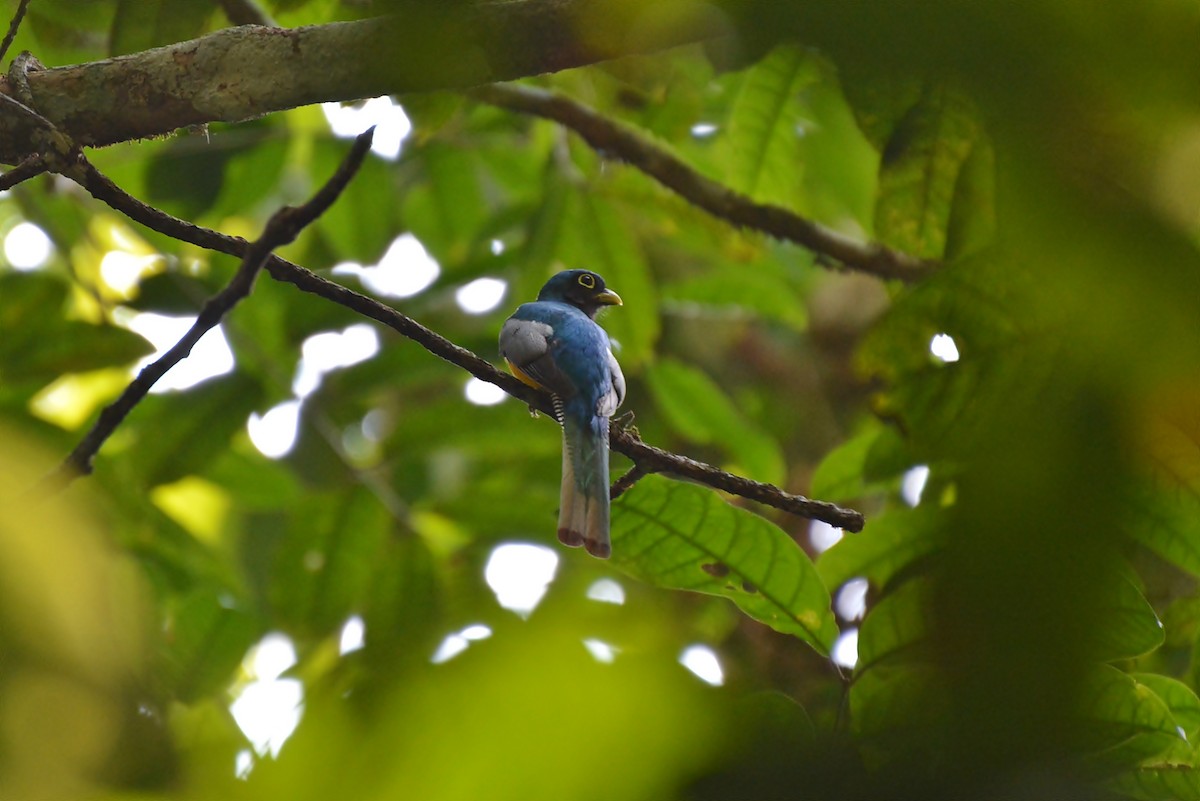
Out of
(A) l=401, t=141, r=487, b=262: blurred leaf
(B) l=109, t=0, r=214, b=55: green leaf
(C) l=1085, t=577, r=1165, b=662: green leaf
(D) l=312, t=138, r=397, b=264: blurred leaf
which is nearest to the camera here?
(C) l=1085, t=577, r=1165, b=662: green leaf

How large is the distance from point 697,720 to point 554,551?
132 inches

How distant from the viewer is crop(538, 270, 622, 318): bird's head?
4055 mm

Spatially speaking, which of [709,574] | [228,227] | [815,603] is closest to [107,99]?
[709,574]

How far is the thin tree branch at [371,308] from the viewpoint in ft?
6.56

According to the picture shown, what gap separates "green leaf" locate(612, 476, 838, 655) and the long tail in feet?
0.14

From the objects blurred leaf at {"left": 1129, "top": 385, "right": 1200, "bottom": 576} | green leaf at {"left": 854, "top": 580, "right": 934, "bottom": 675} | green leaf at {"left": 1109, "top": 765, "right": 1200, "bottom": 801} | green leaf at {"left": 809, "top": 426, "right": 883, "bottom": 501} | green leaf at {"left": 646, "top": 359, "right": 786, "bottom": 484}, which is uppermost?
green leaf at {"left": 646, "top": 359, "right": 786, "bottom": 484}

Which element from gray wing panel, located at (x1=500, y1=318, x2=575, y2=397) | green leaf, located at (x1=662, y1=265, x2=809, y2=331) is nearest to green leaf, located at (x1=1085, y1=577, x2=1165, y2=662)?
gray wing panel, located at (x1=500, y1=318, x2=575, y2=397)

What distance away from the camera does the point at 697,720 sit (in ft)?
2.18

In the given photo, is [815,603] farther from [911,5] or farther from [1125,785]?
[911,5]

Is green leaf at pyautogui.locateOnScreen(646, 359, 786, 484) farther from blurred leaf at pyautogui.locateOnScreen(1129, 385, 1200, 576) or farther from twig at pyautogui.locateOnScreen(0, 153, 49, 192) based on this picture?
blurred leaf at pyautogui.locateOnScreen(1129, 385, 1200, 576)

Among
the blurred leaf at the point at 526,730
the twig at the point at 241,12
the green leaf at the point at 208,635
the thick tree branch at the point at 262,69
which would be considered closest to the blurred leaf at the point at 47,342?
the green leaf at the point at 208,635

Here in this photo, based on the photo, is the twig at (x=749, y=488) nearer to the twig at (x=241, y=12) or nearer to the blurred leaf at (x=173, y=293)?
the twig at (x=241, y=12)

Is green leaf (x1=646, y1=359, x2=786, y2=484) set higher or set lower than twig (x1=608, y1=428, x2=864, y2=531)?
higher

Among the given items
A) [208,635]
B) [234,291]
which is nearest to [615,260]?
[208,635]
